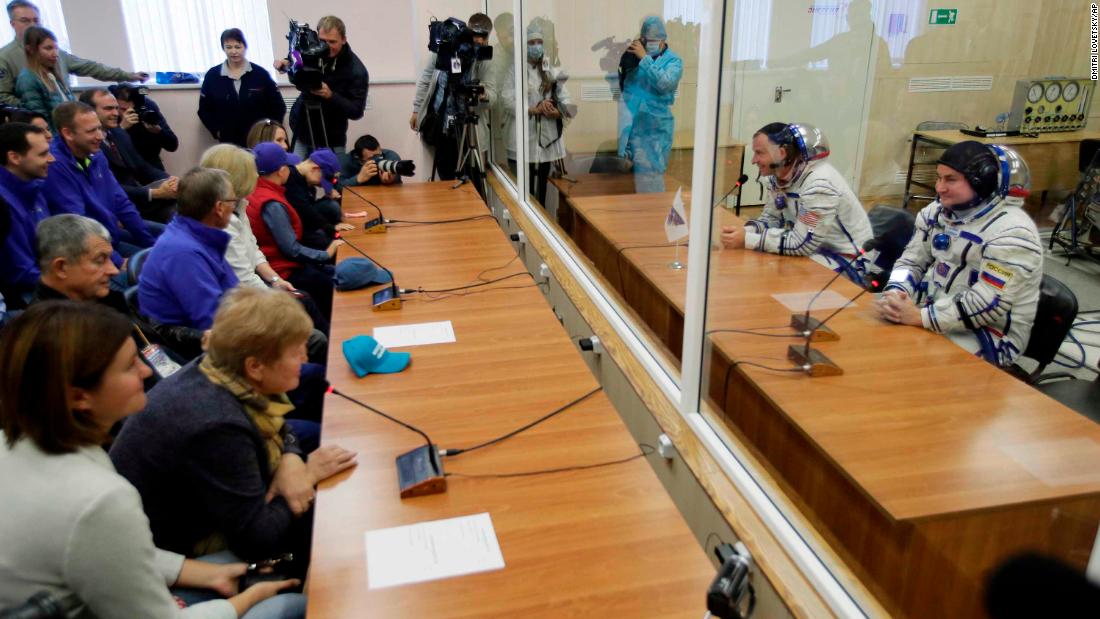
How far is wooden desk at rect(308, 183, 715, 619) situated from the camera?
1282mm

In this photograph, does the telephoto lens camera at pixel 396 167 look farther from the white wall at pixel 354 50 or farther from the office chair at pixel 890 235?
the office chair at pixel 890 235

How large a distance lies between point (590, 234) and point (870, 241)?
114cm

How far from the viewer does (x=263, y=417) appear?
1620 mm

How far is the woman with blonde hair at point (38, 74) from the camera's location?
4539 mm

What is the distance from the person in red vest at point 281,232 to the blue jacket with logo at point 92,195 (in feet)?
2.36

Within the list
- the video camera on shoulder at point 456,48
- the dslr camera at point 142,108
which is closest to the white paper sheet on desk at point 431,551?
the video camera on shoulder at point 456,48

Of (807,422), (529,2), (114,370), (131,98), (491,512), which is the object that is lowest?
(491,512)

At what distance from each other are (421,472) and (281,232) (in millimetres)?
2135

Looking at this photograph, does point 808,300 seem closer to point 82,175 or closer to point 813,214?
point 813,214

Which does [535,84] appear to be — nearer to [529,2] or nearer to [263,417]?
[529,2]

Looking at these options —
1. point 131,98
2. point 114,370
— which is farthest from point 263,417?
point 131,98

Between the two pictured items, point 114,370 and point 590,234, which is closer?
point 114,370

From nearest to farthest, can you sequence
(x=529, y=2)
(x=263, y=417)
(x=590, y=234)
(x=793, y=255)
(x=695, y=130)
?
1. (x=263, y=417)
2. (x=695, y=130)
3. (x=793, y=255)
4. (x=590, y=234)
5. (x=529, y=2)

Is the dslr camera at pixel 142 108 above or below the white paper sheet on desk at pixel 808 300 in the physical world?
above
